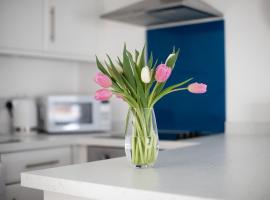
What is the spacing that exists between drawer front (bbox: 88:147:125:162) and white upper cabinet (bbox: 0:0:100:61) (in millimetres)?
757

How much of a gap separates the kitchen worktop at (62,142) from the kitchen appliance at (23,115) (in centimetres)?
14

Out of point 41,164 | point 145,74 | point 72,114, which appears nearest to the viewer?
point 145,74

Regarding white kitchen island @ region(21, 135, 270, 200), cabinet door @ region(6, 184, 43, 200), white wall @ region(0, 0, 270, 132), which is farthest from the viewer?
white wall @ region(0, 0, 270, 132)

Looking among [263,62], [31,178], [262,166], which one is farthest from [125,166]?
[263,62]

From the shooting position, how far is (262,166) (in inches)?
57.7

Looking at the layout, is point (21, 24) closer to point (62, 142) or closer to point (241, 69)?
point (62, 142)

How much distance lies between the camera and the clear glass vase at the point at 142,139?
1.41 meters

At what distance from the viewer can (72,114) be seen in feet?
10.3

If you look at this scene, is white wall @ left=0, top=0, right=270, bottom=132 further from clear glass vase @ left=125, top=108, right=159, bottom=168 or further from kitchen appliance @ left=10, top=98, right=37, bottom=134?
clear glass vase @ left=125, top=108, right=159, bottom=168

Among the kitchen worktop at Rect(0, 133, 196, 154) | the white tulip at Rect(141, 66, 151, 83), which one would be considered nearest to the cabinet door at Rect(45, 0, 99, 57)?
the kitchen worktop at Rect(0, 133, 196, 154)

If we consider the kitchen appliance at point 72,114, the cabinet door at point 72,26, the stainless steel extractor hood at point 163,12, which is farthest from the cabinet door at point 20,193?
the stainless steel extractor hood at point 163,12

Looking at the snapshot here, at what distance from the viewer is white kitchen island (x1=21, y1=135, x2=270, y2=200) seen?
42.1 inches

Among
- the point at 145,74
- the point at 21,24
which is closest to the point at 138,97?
the point at 145,74

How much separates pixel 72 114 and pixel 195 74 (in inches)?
36.4
